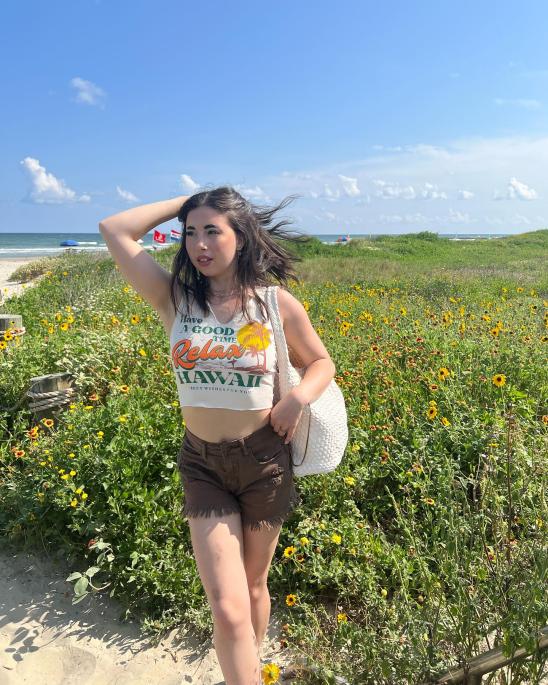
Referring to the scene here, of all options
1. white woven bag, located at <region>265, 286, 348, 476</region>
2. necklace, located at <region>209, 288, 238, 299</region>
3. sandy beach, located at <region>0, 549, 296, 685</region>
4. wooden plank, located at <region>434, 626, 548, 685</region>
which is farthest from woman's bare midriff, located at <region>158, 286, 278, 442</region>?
sandy beach, located at <region>0, 549, 296, 685</region>

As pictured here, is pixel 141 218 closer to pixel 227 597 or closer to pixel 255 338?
pixel 255 338

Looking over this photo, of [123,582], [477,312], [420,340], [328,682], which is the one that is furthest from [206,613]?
[477,312]

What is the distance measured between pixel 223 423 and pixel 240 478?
0.20m

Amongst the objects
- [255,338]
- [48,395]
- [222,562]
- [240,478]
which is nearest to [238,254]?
[255,338]

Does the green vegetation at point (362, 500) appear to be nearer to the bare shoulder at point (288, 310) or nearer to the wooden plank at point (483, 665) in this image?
the wooden plank at point (483, 665)

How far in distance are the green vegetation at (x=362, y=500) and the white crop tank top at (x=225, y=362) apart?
0.70m

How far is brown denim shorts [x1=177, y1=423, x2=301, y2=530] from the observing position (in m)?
1.87

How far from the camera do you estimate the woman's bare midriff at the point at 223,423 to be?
6.20 feet

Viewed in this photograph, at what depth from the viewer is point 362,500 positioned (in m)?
3.12

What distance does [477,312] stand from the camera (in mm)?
7207

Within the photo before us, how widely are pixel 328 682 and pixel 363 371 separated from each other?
2.49 meters

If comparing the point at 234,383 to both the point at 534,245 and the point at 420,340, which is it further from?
the point at 534,245

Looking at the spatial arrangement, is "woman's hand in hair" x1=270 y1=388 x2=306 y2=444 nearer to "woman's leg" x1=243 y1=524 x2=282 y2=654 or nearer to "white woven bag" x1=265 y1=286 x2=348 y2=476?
"white woven bag" x1=265 y1=286 x2=348 y2=476

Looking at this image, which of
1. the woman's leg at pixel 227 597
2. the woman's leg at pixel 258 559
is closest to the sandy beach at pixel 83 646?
the woman's leg at pixel 258 559
